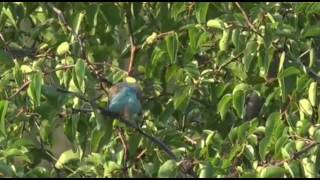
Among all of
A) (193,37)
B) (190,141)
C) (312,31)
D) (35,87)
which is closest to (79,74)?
(35,87)

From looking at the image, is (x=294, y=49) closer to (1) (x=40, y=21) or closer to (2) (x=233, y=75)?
(2) (x=233, y=75)

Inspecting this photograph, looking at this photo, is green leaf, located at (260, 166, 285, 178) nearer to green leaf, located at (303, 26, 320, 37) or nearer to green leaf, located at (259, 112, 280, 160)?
green leaf, located at (259, 112, 280, 160)

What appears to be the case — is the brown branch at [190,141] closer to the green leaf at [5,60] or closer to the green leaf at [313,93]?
the green leaf at [313,93]

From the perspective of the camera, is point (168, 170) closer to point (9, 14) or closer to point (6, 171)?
point (6, 171)

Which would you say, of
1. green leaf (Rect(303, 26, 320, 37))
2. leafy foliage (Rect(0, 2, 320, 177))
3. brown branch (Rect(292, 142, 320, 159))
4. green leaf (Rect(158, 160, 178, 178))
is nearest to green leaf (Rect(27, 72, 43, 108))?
leafy foliage (Rect(0, 2, 320, 177))

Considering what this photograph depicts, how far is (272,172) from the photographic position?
1.47 meters

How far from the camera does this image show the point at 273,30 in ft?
5.49

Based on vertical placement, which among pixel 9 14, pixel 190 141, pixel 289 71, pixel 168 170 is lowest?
pixel 190 141

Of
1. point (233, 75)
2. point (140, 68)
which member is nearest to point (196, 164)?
point (233, 75)

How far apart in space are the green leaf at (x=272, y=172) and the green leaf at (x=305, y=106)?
279 mm

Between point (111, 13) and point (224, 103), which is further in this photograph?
point (111, 13)

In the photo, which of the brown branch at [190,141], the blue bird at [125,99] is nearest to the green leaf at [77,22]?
the blue bird at [125,99]

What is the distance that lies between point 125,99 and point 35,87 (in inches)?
8.8

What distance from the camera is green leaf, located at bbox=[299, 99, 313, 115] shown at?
1725 millimetres
